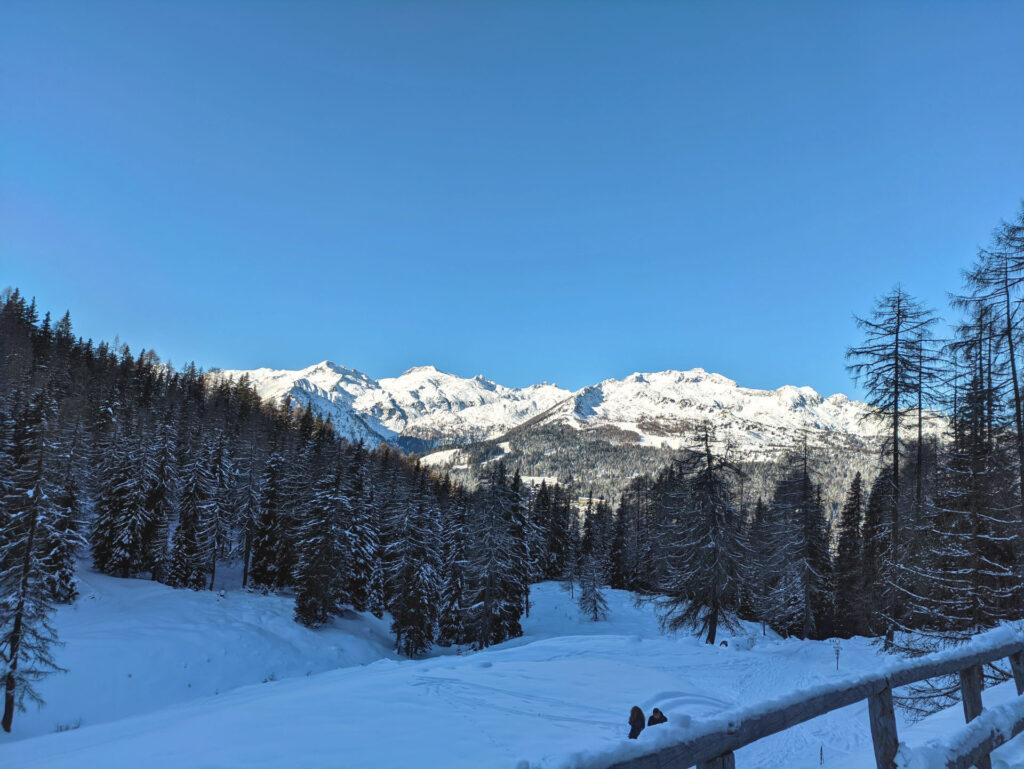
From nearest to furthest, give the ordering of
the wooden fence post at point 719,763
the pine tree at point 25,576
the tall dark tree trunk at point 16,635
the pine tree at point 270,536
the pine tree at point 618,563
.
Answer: the wooden fence post at point 719,763 < the tall dark tree trunk at point 16,635 < the pine tree at point 25,576 < the pine tree at point 270,536 < the pine tree at point 618,563

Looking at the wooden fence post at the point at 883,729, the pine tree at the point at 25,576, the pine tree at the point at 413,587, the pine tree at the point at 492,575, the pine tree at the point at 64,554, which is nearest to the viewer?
the wooden fence post at the point at 883,729

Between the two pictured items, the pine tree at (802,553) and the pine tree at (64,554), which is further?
the pine tree at (802,553)

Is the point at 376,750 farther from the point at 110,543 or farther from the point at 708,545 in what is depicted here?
the point at 110,543

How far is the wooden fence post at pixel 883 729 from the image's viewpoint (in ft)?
14.0

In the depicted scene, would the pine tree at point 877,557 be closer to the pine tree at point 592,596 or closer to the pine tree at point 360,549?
the pine tree at point 592,596

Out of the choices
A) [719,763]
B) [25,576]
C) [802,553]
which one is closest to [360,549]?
[25,576]

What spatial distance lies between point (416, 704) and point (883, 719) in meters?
9.74

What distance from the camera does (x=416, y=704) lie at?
38.2 feet

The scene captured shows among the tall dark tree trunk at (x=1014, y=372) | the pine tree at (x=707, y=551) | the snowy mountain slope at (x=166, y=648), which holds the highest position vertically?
the tall dark tree trunk at (x=1014, y=372)

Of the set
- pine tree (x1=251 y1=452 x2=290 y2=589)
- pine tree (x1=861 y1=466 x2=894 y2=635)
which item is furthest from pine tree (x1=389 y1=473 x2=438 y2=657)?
pine tree (x1=861 y1=466 x2=894 y2=635)

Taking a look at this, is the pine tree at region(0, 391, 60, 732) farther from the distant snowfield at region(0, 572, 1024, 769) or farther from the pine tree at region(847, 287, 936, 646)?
the pine tree at region(847, 287, 936, 646)

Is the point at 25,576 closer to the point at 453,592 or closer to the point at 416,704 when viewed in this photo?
the point at 416,704

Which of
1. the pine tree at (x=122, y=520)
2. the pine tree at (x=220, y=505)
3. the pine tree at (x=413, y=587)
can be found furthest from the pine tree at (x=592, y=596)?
the pine tree at (x=122, y=520)

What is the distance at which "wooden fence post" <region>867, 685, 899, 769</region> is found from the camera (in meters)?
4.27
